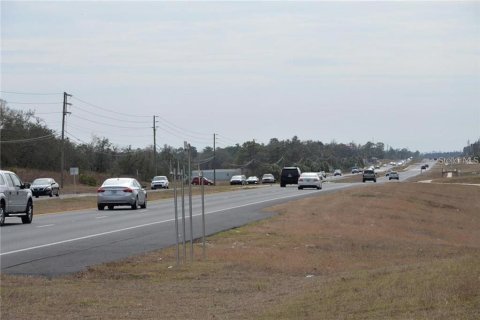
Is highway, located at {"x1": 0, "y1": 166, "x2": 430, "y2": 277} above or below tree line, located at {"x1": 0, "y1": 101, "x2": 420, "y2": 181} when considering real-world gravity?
below

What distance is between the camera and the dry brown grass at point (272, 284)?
9641mm

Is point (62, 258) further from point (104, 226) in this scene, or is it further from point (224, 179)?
point (224, 179)

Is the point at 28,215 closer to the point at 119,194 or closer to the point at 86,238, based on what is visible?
the point at 86,238

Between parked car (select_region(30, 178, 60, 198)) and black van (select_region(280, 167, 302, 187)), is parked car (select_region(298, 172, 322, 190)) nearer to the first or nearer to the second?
black van (select_region(280, 167, 302, 187))

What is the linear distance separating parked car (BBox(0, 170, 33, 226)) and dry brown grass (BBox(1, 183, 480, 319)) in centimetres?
775

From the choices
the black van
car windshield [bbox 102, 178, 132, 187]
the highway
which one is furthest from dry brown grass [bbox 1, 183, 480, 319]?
the black van

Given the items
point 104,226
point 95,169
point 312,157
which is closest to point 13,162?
point 95,169

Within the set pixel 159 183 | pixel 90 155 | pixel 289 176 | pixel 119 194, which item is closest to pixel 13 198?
pixel 119 194

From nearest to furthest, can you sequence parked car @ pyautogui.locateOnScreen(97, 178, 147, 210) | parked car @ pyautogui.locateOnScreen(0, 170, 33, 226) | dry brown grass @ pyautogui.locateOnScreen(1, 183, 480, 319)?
1. dry brown grass @ pyautogui.locateOnScreen(1, 183, 480, 319)
2. parked car @ pyautogui.locateOnScreen(0, 170, 33, 226)
3. parked car @ pyautogui.locateOnScreen(97, 178, 147, 210)

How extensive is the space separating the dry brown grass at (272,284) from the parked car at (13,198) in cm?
775

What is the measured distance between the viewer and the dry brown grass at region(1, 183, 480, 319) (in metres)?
9.64

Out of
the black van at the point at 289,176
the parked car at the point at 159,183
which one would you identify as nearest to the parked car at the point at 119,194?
the black van at the point at 289,176

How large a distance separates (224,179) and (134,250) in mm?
127554

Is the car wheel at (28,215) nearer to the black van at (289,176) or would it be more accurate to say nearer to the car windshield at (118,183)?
the car windshield at (118,183)
